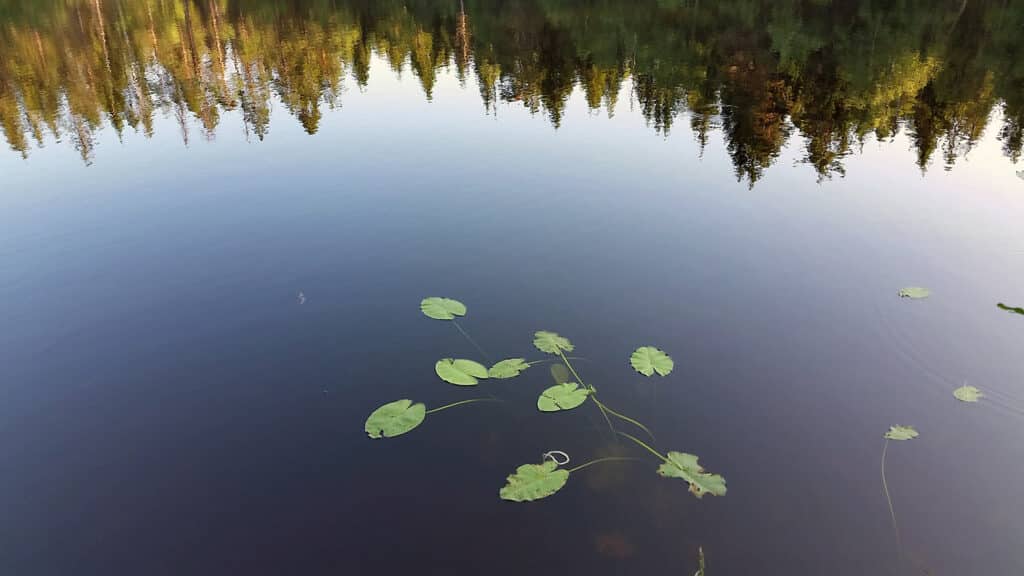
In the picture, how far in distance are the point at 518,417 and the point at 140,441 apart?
5773 millimetres

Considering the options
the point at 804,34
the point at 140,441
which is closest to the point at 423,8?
the point at 804,34

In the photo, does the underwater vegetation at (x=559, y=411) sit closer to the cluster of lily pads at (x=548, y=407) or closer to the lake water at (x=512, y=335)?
the cluster of lily pads at (x=548, y=407)

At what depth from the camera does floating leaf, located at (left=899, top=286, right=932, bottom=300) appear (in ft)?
37.3

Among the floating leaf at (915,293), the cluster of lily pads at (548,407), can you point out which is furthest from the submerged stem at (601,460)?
the floating leaf at (915,293)

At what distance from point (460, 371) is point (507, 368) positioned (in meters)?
0.77

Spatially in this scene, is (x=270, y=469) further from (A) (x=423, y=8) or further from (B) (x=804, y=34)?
(A) (x=423, y=8)

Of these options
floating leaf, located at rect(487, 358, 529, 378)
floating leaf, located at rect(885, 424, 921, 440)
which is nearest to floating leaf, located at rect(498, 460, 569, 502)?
floating leaf, located at rect(487, 358, 529, 378)

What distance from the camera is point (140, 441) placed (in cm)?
855

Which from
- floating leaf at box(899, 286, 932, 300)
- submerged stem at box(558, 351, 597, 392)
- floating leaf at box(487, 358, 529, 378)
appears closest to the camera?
floating leaf at box(487, 358, 529, 378)

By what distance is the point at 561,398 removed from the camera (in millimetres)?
8594

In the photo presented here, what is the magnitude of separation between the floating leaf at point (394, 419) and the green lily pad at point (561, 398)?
1833 millimetres

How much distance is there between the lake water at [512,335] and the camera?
696cm

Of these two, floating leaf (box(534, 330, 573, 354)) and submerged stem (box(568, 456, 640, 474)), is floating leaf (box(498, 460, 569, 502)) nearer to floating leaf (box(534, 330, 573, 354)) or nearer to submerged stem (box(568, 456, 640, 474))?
submerged stem (box(568, 456, 640, 474))

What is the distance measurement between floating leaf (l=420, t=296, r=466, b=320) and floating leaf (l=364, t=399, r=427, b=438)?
221 cm
